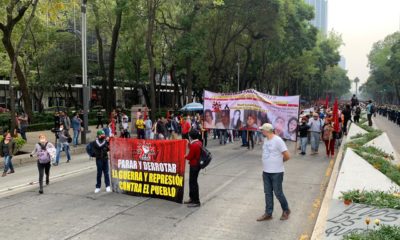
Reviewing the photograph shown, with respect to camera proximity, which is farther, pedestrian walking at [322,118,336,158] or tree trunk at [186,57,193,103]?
tree trunk at [186,57,193,103]

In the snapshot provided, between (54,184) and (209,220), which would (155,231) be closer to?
(209,220)

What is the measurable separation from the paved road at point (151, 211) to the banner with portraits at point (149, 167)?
0.25 metres

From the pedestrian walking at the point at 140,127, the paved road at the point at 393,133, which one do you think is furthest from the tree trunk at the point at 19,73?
the paved road at the point at 393,133

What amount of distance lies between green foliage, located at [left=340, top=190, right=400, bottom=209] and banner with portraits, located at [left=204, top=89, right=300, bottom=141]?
9.62 meters

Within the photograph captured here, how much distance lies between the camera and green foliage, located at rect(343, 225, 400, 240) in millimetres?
5363

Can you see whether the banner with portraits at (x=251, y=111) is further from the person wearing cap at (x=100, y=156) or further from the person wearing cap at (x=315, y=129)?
the person wearing cap at (x=100, y=156)

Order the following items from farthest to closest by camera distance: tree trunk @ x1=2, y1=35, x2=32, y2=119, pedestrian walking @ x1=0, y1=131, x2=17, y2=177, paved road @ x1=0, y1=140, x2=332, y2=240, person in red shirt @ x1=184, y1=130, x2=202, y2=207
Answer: tree trunk @ x1=2, y1=35, x2=32, y2=119 < pedestrian walking @ x1=0, y1=131, x2=17, y2=177 < person in red shirt @ x1=184, y1=130, x2=202, y2=207 < paved road @ x1=0, y1=140, x2=332, y2=240

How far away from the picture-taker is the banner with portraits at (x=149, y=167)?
30.7 feet

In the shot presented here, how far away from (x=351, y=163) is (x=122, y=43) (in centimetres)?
3539

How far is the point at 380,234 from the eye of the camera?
5.50m

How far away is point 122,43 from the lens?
43156 millimetres

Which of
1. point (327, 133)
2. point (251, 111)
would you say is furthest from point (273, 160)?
point (251, 111)

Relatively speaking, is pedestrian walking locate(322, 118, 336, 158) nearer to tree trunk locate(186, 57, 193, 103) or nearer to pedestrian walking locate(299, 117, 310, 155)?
pedestrian walking locate(299, 117, 310, 155)

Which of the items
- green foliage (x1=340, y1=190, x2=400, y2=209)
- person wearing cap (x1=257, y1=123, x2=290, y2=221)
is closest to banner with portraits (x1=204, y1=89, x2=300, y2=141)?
person wearing cap (x1=257, y1=123, x2=290, y2=221)
